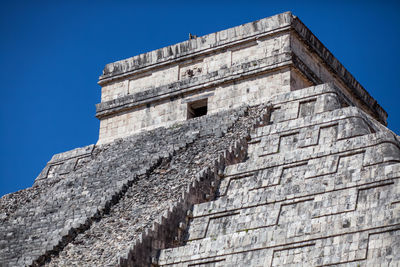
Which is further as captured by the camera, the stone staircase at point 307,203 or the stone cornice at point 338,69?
the stone cornice at point 338,69

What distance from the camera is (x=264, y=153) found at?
56.7 ft

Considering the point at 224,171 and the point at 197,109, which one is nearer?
the point at 224,171

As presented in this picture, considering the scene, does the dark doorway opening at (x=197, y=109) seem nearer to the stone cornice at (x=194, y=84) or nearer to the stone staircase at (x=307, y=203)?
the stone cornice at (x=194, y=84)

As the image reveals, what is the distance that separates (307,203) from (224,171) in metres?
2.44

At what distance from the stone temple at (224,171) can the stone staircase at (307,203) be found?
23mm

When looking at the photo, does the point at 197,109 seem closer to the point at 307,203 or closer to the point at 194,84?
the point at 194,84

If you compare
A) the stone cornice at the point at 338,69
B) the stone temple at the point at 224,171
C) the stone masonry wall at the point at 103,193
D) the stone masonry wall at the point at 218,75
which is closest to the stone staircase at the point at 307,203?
the stone temple at the point at 224,171

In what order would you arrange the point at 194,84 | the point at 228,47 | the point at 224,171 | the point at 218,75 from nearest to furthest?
the point at 224,171 < the point at 218,75 < the point at 194,84 < the point at 228,47

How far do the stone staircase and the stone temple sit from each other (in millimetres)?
23

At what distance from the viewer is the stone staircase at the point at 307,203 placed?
1355 centimetres

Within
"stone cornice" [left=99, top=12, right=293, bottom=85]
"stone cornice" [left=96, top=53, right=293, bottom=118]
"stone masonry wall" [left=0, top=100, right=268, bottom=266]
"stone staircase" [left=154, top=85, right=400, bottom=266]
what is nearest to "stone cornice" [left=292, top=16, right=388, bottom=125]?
"stone cornice" [left=99, top=12, right=293, bottom=85]

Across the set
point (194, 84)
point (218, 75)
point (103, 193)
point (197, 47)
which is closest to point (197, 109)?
point (194, 84)

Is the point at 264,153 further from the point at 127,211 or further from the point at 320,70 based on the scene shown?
the point at 320,70

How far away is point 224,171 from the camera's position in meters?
17.0
